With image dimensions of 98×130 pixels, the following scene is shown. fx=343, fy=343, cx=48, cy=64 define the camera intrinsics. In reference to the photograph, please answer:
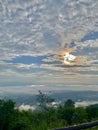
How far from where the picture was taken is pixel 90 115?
53500mm

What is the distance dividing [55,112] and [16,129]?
11.8 metres

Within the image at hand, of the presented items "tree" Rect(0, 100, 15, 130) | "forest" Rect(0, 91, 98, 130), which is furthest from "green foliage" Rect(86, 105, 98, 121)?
"tree" Rect(0, 100, 15, 130)

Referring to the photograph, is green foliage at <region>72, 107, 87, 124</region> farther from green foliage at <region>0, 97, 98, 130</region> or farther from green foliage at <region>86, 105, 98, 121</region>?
green foliage at <region>86, 105, 98, 121</region>

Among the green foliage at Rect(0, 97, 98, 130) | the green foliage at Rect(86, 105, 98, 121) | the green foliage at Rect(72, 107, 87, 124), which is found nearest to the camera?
the green foliage at Rect(0, 97, 98, 130)

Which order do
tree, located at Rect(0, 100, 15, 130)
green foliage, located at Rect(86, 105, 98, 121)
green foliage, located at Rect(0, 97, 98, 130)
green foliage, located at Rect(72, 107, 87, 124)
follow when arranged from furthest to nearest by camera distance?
green foliage, located at Rect(86, 105, 98, 121)
green foliage, located at Rect(72, 107, 87, 124)
tree, located at Rect(0, 100, 15, 130)
green foliage, located at Rect(0, 97, 98, 130)

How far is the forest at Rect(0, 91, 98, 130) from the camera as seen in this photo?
134 ft

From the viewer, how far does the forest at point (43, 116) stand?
134ft

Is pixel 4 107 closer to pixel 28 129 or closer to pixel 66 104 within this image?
pixel 28 129

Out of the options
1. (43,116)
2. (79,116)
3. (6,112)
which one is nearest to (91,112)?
(79,116)

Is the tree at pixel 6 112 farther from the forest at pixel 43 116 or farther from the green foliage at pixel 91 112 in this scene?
the green foliage at pixel 91 112

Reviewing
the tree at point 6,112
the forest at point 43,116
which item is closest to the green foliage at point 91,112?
the forest at point 43,116

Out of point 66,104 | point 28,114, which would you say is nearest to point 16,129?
point 28,114

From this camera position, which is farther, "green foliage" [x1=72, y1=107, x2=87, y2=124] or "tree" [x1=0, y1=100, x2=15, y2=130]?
"green foliage" [x1=72, y1=107, x2=87, y2=124]

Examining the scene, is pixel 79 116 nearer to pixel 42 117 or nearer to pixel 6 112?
pixel 42 117
